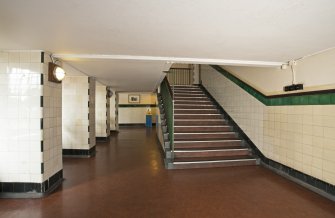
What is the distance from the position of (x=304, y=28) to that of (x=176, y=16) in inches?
56.2

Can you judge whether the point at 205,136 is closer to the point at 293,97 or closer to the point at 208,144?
the point at 208,144

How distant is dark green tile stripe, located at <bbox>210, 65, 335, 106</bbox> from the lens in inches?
122

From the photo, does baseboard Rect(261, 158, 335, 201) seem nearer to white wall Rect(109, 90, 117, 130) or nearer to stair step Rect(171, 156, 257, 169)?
stair step Rect(171, 156, 257, 169)

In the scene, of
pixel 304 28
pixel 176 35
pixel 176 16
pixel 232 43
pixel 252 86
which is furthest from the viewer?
pixel 252 86

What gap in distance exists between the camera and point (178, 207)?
2721 millimetres

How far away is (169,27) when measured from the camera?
216cm

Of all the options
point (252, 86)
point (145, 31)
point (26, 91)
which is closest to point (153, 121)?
point (252, 86)

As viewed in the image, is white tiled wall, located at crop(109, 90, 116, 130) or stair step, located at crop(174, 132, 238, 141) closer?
stair step, located at crop(174, 132, 238, 141)

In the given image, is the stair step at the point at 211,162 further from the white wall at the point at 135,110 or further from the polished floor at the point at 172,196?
the white wall at the point at 135,110

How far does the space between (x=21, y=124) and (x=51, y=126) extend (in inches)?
16.0

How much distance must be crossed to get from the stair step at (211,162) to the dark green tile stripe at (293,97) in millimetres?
1386

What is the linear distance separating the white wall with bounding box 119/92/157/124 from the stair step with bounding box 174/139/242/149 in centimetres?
867

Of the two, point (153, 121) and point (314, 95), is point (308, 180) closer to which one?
point (314, 95)

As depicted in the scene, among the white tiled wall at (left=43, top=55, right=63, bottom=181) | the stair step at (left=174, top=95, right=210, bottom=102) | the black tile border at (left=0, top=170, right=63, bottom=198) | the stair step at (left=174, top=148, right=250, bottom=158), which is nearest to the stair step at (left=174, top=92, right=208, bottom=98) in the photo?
the stair step at (left=174, top=95, right=210, bottom=102)
